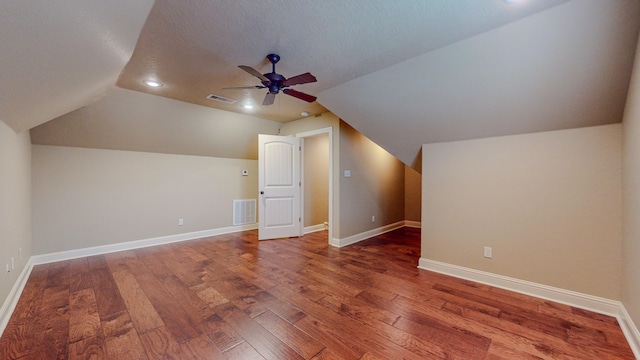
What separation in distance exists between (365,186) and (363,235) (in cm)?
93

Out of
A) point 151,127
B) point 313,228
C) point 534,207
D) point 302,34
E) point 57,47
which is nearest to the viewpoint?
point 57,47

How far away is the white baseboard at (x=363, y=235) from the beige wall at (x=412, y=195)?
0.35m

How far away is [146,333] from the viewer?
5.90 ft

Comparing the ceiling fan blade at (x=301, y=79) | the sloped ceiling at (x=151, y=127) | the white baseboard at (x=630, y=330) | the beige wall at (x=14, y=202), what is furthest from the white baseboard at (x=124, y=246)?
the white baseboard at (x=630, y=330)

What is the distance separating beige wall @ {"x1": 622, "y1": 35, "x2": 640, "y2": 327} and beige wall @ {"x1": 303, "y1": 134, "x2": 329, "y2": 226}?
401 centimetres

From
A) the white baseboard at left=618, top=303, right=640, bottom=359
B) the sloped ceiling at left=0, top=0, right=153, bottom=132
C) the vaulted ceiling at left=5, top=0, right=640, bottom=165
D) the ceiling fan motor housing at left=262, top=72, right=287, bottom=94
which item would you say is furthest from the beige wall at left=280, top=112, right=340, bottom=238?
the white baseboard at left=618, top=303, right=640, bottom=359

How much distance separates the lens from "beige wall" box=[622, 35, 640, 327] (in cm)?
164

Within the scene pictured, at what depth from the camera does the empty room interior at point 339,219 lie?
1.63m

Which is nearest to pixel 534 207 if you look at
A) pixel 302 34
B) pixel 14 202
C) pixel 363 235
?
pixel 363 235

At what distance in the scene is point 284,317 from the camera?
2.01 metres

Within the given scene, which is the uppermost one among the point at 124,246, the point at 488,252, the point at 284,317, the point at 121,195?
the point at 121,195

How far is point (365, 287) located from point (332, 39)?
7.96 feet

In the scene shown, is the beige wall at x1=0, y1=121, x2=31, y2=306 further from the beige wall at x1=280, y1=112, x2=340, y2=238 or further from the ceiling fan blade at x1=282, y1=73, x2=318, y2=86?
the beige wall at x1=280, y1=112, x2=340, y2=238

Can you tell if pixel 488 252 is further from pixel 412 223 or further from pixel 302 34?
pixel 412 223
